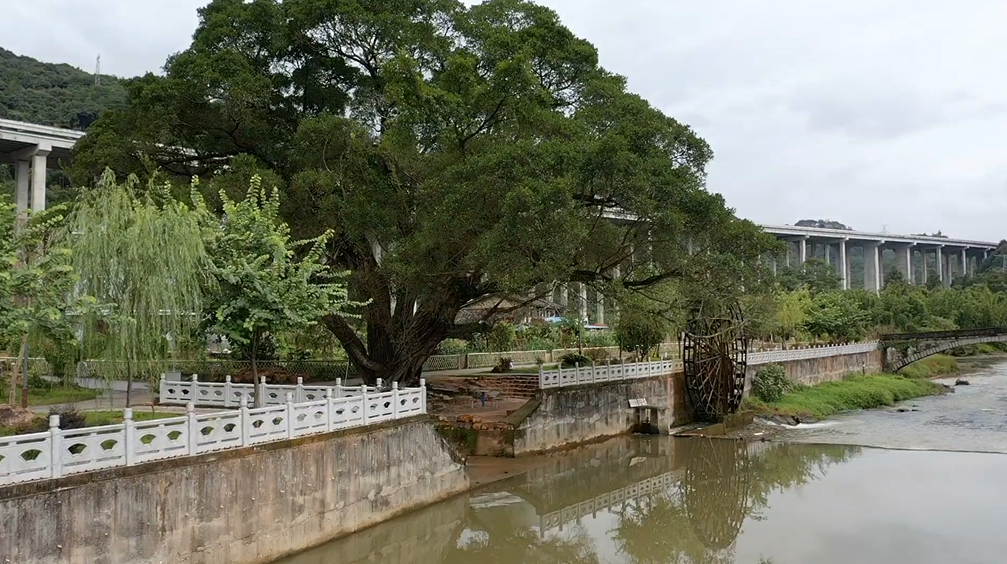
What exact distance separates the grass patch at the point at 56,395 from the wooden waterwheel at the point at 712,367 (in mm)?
18436

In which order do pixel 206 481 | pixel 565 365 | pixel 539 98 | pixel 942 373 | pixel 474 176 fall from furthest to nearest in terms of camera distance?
pixel 942 373
pixel 565 365
pixel 539 98
pixel 474 176
pixel 206 481

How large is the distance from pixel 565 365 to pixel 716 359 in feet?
19.5

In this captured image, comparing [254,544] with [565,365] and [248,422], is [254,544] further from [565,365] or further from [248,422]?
[565,365]

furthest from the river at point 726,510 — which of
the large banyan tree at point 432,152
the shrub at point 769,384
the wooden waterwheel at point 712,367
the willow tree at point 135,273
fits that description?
the shrub at point 769,384

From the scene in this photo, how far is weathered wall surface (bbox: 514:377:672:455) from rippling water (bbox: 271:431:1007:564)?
0.72 m

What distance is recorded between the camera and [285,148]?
19.3 metres

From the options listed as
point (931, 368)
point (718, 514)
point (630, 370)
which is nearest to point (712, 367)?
point (630, 370)

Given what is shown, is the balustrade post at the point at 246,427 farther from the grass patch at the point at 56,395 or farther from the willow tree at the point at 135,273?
the grass patch at the point at 56,395

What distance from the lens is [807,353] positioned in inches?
1433

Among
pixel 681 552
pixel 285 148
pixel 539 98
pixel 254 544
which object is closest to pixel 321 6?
pixel 285 148

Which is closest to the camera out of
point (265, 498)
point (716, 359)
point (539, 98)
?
point (265, 498)

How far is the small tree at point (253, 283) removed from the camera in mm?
12375

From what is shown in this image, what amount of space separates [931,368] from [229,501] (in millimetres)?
49480

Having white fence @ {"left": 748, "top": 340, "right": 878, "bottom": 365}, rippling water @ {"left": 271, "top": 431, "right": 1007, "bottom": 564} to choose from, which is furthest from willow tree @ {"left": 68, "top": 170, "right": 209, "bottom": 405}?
white fence @ {"left": 748, "top": 340, "right": 878, "bottom": 365}
